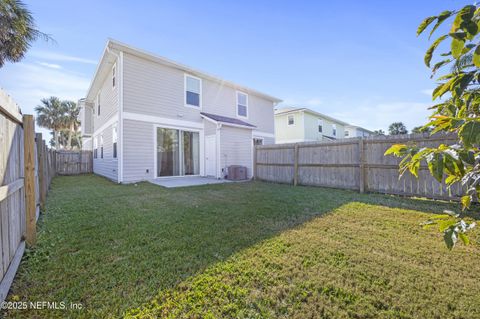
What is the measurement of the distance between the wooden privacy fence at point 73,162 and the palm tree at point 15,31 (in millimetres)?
7357

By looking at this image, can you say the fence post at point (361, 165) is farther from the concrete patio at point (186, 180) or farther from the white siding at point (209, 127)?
the white siding at point (209, 127)

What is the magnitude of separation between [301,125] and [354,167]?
13.1 meters

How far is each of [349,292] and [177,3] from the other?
9154mm

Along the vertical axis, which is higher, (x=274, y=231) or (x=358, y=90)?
(x=358, y=90)

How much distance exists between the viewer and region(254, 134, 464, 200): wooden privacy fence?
18.5 ft

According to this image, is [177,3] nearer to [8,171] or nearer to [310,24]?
[310,24]

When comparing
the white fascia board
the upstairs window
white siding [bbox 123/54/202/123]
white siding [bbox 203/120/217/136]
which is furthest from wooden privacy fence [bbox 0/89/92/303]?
the upstairs window

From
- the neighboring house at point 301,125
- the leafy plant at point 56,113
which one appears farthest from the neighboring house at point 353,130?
the leafy plant at point 56,113

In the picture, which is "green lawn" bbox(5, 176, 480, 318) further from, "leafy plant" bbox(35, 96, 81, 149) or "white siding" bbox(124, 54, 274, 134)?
"leafy plant" bbox(35, 96, 81, 149)

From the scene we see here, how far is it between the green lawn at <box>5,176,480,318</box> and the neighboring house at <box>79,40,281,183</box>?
5.13 meters

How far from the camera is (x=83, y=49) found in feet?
33.0

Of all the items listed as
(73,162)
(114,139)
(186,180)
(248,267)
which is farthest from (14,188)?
(73,162)

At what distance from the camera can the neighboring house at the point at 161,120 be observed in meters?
8.82

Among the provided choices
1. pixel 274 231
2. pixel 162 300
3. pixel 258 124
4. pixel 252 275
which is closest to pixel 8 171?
pixel 162 300
